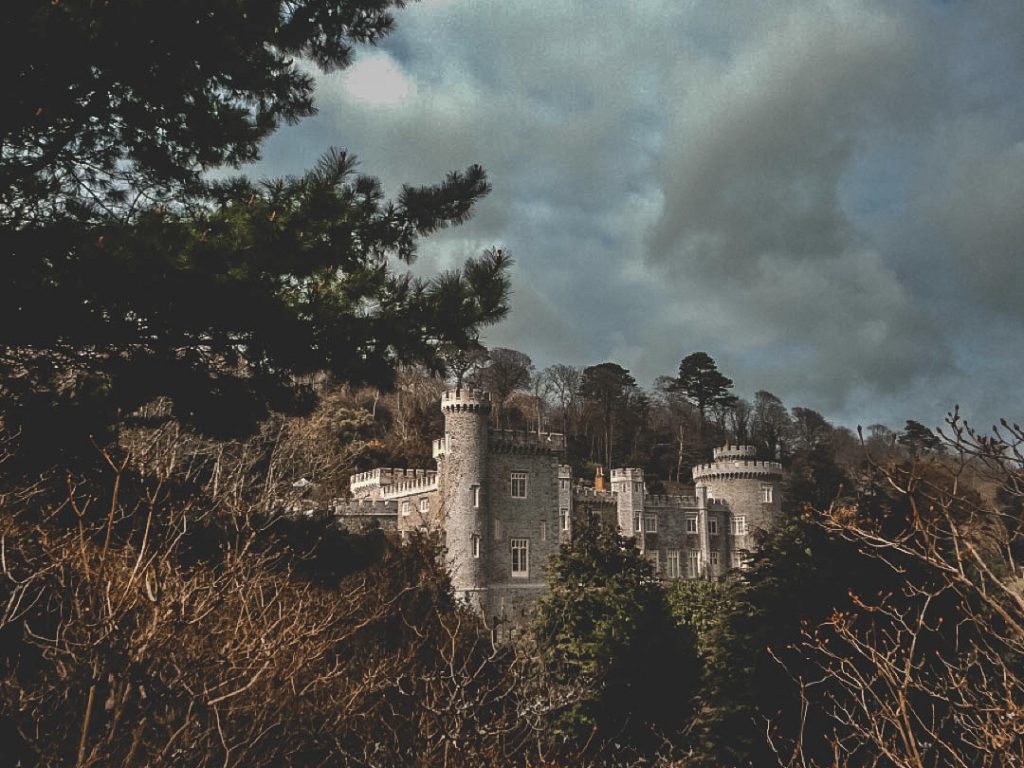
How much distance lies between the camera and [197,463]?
934 inches

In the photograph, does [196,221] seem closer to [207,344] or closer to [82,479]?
[207,344]

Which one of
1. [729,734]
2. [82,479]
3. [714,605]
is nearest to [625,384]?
[714,605]

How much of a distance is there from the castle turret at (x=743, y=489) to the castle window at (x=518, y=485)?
51.3 feet

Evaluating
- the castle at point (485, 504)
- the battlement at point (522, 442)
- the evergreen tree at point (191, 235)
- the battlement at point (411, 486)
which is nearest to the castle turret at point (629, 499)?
the castle at point (485, 504)

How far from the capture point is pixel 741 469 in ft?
160

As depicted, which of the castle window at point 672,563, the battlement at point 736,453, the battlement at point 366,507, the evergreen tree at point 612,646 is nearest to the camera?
the evergreen tree at point 612,646

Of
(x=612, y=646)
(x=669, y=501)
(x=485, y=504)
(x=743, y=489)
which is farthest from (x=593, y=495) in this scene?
(x=612, y=646)

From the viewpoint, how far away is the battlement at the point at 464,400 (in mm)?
34719

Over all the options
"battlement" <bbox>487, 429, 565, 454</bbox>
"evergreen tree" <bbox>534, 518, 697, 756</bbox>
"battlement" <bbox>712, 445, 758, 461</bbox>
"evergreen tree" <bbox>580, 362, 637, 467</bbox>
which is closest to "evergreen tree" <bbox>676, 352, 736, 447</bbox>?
"evergreen tree" <bbox>580, 362, 637, 467</bbox>

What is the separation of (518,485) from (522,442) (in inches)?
67.5

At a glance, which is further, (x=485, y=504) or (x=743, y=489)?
(x=743, y=489)

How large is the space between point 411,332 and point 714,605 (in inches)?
709

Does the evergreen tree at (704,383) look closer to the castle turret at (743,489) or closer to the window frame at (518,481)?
the castle turret at (743,489)

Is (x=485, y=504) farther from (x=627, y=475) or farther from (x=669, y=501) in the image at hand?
(x=669, y=501)
